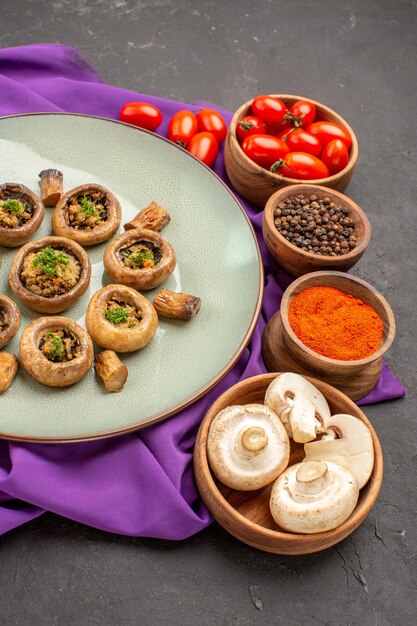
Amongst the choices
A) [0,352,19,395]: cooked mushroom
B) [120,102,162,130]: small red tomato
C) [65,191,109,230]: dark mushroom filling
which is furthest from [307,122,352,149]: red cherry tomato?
[0,352,19,395]: cooked mushroom

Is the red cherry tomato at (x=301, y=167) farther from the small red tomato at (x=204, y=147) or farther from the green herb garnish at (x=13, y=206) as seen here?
the green herb garnish at (x=13, y=206)

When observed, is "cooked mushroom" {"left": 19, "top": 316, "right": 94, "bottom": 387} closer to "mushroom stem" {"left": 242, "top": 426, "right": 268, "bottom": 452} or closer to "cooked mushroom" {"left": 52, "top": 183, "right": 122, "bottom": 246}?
"cooked mushroom" {"left": 52, "top": 183, "right": 122, "bottom": 246}

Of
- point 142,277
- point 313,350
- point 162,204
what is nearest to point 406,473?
point 313,350

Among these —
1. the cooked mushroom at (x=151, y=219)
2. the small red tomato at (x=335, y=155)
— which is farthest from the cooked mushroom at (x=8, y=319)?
the small red tomato at (x=335, y=155)

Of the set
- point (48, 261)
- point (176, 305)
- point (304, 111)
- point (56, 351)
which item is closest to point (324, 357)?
point (176, 305)

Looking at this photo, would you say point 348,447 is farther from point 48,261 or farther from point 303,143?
point 303,143
